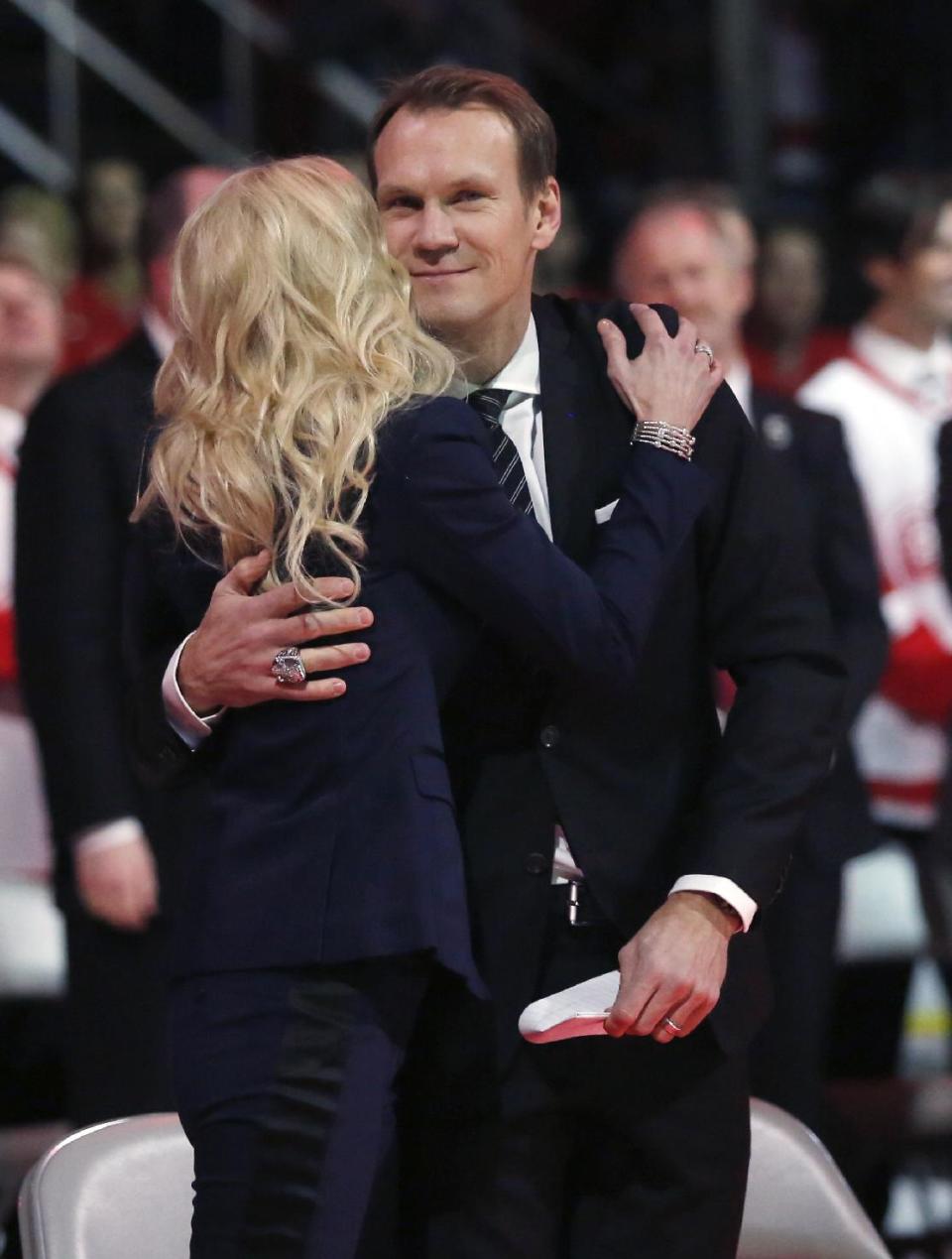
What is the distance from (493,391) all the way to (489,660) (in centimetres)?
29

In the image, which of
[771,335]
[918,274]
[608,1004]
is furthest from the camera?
[771,335]

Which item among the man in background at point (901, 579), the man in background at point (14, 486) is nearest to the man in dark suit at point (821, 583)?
the man in background at point (901, 579)

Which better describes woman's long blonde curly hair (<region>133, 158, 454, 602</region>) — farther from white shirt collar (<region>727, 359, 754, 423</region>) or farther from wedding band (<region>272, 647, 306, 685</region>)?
white shirt collar (<region>727, 359, 754, 423</region>)

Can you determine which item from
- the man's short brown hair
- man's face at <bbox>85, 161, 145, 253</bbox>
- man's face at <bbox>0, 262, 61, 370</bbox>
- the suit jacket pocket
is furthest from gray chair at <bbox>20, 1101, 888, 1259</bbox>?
man's face at <bbox>85, 161, 145, 253</bbox>

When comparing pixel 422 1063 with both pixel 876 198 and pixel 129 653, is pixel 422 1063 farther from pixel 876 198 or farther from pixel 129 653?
pixel 876 198

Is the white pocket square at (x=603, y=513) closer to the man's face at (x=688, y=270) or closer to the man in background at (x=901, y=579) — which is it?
the man's face at (x=688, y=270)

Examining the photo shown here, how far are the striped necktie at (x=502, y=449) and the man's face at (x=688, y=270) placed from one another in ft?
5.59

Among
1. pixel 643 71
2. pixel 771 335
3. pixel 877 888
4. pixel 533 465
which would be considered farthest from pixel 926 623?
pixel 643 71

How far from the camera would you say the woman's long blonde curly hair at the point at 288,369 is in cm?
198

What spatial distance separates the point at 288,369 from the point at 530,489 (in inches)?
12.0

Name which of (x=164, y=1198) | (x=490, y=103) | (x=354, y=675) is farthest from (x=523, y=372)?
(x=164, y=1198)

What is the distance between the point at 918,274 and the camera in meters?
4.78

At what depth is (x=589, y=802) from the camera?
2148 millimetres

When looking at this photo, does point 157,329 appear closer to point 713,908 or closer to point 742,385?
point 742,385
